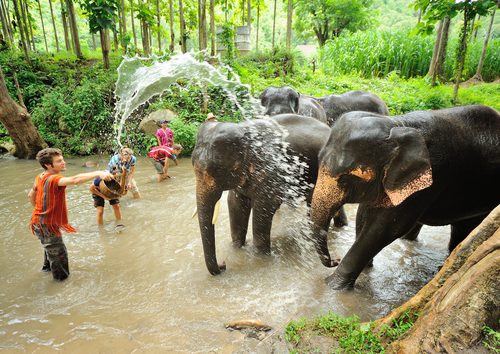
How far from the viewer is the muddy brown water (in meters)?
2.72

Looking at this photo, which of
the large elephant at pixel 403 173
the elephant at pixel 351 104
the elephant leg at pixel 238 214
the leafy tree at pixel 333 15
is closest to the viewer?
the large elephant at pixel 403 173

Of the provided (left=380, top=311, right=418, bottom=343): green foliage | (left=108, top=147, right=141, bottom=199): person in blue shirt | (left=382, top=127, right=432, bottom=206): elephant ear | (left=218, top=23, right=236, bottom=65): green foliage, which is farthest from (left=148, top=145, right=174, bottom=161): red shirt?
(left=218, top=23, right=236, bottom=65): green foliage

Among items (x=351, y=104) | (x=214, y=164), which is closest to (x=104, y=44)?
(x=351, y=104)

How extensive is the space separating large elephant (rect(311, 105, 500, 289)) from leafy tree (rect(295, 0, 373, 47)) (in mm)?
25607

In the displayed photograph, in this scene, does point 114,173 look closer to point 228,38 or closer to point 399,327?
point 399,327

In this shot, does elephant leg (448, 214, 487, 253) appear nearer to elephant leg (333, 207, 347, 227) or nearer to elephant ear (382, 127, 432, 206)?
elephant leg (333, 207, 347, 227)

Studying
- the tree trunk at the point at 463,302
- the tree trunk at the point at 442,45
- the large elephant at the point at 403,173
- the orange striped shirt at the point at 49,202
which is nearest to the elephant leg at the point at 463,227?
the large elephant at the point at 403,173

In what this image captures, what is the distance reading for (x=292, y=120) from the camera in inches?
157

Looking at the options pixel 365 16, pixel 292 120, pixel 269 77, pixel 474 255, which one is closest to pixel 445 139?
pixel 474 255

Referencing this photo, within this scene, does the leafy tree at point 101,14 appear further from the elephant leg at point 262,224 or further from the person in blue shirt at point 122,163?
the elephant leg at point 262,224

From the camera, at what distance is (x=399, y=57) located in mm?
15727

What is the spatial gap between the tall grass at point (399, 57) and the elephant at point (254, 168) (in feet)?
42.8

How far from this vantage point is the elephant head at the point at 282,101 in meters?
5.68

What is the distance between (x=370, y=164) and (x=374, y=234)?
Result: 64 cm
